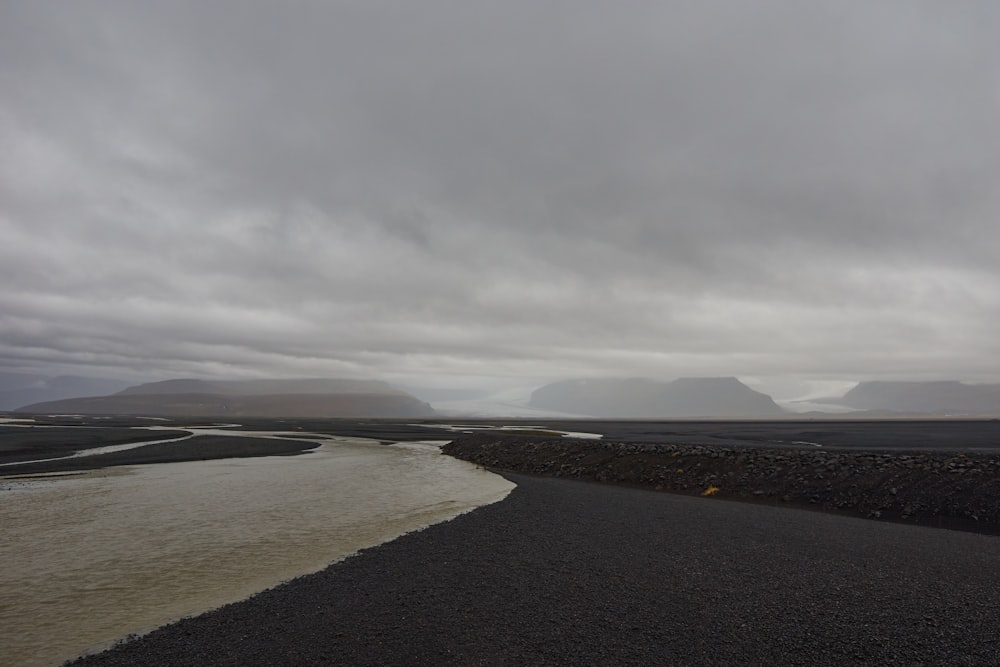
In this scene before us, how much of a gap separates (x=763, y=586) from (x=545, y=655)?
6.05 meters

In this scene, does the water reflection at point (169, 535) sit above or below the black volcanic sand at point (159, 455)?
above

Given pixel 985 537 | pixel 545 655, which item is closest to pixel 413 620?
pixel 545 655

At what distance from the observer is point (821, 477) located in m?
25.0

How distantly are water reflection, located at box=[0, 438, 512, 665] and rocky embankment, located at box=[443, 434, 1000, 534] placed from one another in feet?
27.7

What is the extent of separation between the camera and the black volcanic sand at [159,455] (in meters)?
34.2

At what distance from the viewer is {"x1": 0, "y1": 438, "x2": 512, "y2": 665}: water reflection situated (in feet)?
33.2

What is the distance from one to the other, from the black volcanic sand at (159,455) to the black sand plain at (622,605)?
32.5 m

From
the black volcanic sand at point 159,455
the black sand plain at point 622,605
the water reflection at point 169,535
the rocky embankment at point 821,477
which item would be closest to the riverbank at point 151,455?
the black volcanic sand at point 159,455

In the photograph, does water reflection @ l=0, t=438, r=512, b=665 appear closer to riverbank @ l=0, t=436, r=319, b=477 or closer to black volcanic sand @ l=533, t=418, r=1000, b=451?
riverbank @ l=0, t=436, r=319, b=477

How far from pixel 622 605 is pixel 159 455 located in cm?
4710

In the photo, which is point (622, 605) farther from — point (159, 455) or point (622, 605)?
point (159, 455)

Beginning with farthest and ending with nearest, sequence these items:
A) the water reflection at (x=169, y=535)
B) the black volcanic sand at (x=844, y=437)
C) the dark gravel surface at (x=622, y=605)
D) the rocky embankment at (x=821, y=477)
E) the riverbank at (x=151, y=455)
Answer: the black volcanic sand at (x=844, y=437) → the riverbank at (x=151, y=455) → the rocky embankment at (x=821, y=477) → the water reflection at (x=169, y=535) → the dark gravel surface at (x=622, y=605)

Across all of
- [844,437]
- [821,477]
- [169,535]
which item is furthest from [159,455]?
[844,437]

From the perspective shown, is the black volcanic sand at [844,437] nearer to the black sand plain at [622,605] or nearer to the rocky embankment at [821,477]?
the rocky embankment at [821,477]
